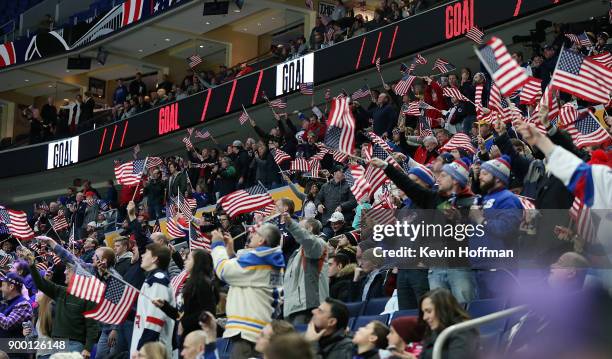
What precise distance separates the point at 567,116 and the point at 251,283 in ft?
13.5

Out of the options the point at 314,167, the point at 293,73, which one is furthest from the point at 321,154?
the point at 293,73

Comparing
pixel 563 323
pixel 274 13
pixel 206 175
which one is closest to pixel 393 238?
pixel 563 323

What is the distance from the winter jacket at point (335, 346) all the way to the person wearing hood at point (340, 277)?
251 centimetres

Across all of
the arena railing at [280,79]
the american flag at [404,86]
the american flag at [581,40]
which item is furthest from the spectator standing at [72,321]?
the arena railing at [280,79]

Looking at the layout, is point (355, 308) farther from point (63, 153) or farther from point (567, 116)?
point (63, 153)

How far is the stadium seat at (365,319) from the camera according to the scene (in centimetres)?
755

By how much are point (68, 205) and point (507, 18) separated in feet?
35.3

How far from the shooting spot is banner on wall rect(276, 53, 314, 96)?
1983cm

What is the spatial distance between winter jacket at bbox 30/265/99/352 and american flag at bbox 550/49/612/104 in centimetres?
461

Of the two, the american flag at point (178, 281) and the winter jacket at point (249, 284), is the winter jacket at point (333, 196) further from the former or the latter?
the winter jacket at point (249, 284)

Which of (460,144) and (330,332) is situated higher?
(460,144)

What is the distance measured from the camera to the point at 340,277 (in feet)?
29.7

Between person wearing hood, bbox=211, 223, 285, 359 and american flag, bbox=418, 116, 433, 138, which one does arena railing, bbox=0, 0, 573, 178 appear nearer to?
american flag, bbox=418, 116, 433, 138

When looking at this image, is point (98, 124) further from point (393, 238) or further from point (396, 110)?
point (393, 238)
